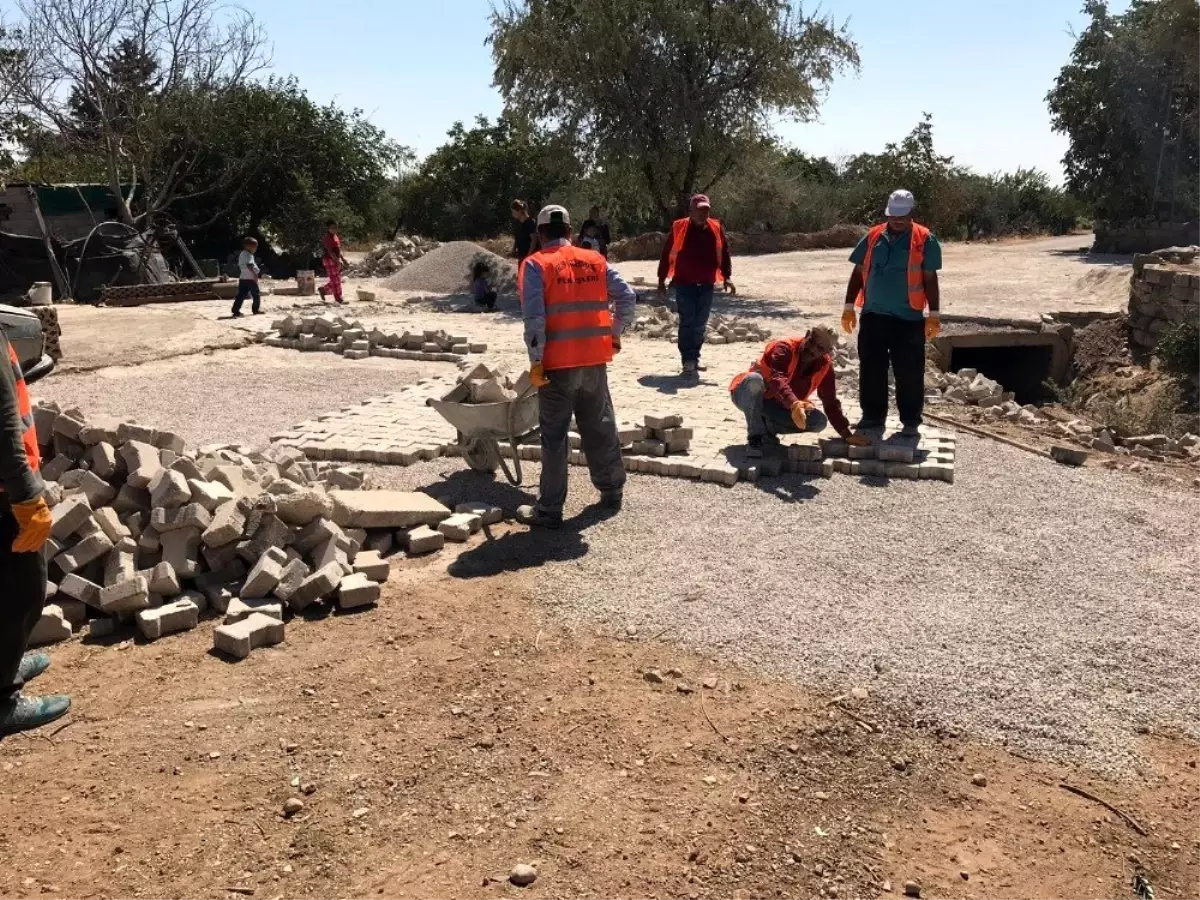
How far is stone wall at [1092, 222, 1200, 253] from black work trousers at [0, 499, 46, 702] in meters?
24.8

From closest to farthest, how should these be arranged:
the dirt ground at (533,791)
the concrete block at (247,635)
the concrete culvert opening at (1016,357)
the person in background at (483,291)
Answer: the dirt ground at (533,791) < the concrete block at (247,635) < the concrete culvert opening at (1016,357) < the person in background at (483,291)

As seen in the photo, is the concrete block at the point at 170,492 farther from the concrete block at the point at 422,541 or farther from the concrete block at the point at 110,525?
the concrete block at the point at 422,541

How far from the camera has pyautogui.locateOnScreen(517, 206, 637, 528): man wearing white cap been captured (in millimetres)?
5785

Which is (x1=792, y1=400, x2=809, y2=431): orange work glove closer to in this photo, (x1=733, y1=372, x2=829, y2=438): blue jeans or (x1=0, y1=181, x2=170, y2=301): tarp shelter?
(x1=733, y1=372, x2=829, y2=438): blue jeans

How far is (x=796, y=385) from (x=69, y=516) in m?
4.70

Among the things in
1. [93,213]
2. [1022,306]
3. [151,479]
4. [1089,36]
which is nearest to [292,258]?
[93,213]

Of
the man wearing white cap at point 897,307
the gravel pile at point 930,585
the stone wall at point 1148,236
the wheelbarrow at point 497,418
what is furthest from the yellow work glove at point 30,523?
the stone wall at point 1148,236

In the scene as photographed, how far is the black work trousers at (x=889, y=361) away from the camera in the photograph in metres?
7.64

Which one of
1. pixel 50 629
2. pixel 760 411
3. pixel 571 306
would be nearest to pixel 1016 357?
pixel 760 411

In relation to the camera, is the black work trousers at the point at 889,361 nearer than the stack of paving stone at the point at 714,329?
Yes

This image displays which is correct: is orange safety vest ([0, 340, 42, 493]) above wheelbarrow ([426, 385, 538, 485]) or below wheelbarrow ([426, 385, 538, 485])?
above

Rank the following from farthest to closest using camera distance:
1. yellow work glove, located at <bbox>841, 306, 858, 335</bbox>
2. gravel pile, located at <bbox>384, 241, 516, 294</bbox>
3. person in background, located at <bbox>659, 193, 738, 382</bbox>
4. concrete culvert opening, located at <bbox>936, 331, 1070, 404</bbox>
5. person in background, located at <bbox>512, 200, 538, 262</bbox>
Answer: gravel pile, located at <bbox>384, 241, 516, 294</bbox>
person in background, located at <bbox>512, 200, 538, 262</bbox>
concrete culvert opening, located at <bbox>936, 331, 1070, 404</bbox>
person in background, located at <bbox>659, 193, 738, 382</bbox>
yellow work glove, located at <bbox>841, 306, 858, 335</bbox>

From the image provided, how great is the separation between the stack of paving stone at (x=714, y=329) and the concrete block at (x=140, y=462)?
779 cm

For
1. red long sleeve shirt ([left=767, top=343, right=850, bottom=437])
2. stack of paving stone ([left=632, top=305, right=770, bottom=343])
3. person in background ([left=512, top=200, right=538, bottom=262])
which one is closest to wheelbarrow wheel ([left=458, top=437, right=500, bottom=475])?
red long sleeve shirt ([left=767, top=343, right=850, bottom=437])
